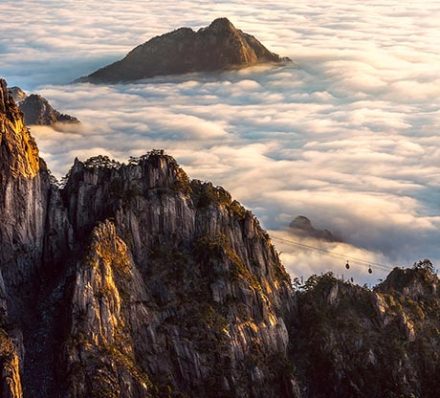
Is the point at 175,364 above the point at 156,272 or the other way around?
the other way around

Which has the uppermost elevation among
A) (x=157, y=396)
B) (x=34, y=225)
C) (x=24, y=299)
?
(x=34, y=225)

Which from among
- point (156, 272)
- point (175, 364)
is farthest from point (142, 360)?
point (156, 272)

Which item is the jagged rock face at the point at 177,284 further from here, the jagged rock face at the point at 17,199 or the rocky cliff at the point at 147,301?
the jagged rock face at the point at 17,199

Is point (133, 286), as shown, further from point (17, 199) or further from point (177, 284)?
point (17, 199)

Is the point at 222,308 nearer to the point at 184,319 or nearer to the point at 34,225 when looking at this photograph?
the point at 184,319

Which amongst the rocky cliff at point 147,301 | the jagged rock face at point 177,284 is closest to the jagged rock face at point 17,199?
the rocky cliff at point 147,301

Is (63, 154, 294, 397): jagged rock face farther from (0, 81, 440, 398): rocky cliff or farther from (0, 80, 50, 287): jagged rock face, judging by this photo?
(0, 80, 50, 287): jagged rock face

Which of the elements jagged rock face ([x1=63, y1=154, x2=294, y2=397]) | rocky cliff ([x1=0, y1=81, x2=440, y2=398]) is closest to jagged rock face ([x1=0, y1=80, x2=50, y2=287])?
rocky cliff ([x1=0, y1=81, x2=440, y2=398])
